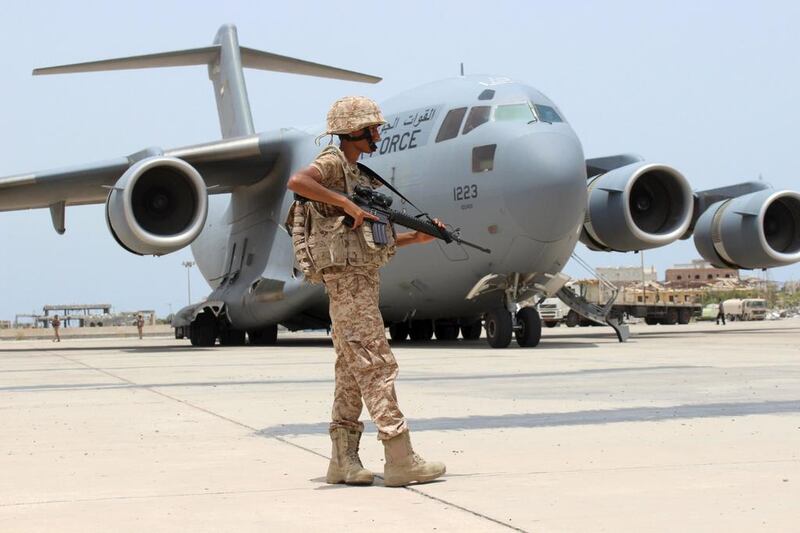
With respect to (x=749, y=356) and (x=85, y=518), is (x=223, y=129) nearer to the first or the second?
(x=749, y=356)

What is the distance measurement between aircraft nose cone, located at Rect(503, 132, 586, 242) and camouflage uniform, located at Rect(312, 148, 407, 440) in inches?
406

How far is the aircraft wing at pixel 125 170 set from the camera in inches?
789

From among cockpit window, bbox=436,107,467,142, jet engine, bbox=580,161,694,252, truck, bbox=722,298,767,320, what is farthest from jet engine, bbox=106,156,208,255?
truck, bbox=722,298,767,320

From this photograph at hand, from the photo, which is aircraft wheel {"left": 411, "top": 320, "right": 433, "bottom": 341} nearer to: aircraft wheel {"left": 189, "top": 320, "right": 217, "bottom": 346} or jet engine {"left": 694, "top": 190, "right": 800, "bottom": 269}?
aircraft wheel {"left": 189, "top": 320, "right": 217, "bottom": 346}

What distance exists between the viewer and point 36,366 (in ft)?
46.6

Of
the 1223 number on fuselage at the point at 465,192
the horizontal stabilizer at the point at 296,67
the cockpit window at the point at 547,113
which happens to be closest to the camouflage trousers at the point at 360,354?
the 1223 number on fuselage at the point at 465,192

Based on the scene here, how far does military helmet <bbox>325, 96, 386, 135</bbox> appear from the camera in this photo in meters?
5.13

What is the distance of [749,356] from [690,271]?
15724 cm

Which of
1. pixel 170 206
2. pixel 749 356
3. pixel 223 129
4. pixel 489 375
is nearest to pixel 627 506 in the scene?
pixel 489 375

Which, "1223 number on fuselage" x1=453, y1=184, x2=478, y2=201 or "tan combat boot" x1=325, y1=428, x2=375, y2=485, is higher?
"1223 number on fuselage" x1=453, y1=184, x2=478, y2=201

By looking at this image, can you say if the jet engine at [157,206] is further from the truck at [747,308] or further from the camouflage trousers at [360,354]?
the truck at [747,308]

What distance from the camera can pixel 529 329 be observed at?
652 inches

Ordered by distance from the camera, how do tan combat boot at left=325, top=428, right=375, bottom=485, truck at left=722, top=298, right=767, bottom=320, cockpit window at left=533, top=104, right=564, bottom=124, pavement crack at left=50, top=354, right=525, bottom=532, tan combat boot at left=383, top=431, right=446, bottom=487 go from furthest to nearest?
truck at left=722, top=298, right=767, bottom=320, cockpit window at left=533, top=104, right=564, bottom=124, tan combat boot at left=325, top=428, right=375, bottom=485, tan combat boot at left=383, top=431, right=446, bottom=487, pavement crack at left=50, top=354, right=525, bottom=532

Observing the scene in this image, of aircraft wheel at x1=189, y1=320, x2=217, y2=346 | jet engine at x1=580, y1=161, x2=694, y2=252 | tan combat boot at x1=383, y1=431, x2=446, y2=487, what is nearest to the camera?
tan combat boot at x1=383, y1=431, x2=446, y2=487
